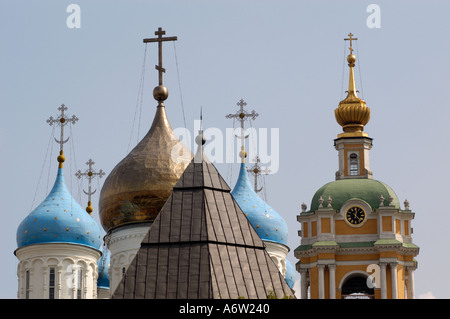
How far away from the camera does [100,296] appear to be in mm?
54875

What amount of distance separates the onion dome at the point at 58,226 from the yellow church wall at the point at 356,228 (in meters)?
12.3

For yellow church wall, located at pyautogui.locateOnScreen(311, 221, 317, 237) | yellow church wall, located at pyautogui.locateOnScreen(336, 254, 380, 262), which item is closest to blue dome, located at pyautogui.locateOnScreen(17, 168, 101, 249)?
yellow church wall, located at pyautogui.locateOnScreen(311, 221, 317, 237)

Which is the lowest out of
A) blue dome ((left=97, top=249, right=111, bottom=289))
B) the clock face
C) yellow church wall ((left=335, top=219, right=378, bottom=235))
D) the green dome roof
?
blue dome ((left=97, top=249, right=111, bottom=289))

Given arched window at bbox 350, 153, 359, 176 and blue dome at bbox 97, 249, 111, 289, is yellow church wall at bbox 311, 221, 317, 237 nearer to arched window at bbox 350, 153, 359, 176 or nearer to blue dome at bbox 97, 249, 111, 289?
arched window at bbox 350, 153, 359, 176

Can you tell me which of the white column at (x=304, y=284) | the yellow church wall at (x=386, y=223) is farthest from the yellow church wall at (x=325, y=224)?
the yellow church wall at (x=386, y=223)

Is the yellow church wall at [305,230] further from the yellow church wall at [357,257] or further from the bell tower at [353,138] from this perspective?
the bell tower at [353,138]

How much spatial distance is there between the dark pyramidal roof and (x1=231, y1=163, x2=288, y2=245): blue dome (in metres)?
15.0

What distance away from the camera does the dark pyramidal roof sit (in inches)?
1438

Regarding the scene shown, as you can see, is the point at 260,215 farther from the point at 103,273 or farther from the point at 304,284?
the point at 304,284

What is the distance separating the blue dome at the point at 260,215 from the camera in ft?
177

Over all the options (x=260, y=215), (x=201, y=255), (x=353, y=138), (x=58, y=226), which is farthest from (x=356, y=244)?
(x=201, y=255)
